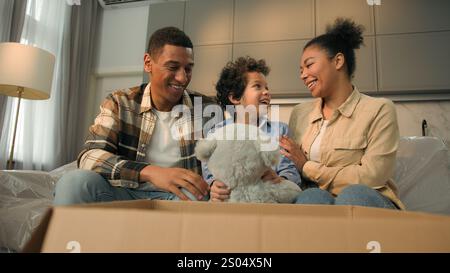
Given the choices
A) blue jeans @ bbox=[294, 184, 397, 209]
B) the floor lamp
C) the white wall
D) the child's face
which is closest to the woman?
blue jeans @ bbox=[294, 184, 397, 209]

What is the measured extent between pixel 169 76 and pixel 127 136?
0.24m

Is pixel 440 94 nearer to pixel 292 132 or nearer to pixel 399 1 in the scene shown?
pixel 399 1

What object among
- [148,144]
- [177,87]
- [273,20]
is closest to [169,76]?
[177,87]

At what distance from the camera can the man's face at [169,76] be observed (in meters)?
1.18

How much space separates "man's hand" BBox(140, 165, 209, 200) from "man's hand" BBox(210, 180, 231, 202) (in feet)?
0.14

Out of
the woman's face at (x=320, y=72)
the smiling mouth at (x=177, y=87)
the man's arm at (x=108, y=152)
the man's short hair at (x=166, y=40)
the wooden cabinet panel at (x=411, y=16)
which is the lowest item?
the man's arm at (x=108, y=152)

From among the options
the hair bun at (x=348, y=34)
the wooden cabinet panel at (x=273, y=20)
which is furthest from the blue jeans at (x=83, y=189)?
the wooden cabinet panel at (x=273, y=20)

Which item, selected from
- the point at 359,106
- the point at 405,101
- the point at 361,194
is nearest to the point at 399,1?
the point at 405,101

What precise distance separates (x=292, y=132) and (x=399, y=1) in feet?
5.18

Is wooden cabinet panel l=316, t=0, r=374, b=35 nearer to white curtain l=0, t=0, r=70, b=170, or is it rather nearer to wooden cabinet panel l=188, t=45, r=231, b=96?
wooden cabinet panel l=188, t=45, r=231, b=96

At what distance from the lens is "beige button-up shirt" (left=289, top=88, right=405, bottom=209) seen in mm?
998

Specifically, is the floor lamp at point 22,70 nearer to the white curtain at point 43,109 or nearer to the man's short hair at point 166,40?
the white curtain at point 43,109

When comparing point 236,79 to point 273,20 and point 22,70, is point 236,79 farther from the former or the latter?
point 273,20

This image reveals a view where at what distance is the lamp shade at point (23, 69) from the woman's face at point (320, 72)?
1.40m
